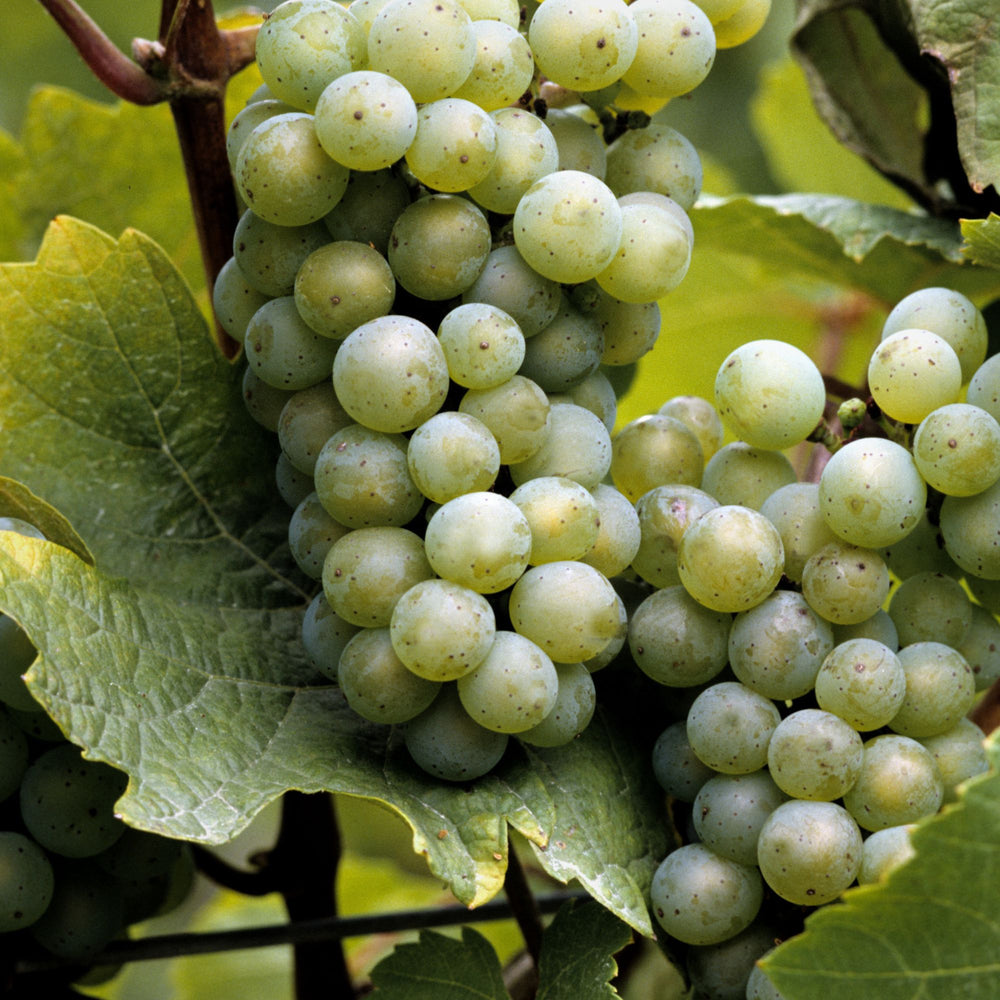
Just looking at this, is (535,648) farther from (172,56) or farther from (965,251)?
(172,56)

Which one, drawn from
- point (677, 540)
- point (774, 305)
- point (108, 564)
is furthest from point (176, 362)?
point (774, 305)

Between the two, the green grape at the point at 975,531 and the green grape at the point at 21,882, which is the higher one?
the green grape at the point at 975,531

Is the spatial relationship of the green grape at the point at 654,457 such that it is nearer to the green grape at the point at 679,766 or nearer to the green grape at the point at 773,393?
the green grape at the point at 773,393

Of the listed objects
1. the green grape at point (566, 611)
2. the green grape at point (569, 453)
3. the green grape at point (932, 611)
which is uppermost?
the green grape at point (569, 453)

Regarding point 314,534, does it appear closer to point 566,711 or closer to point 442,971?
point 566,711

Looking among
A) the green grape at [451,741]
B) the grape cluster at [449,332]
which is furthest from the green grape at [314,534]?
the green grape at [451,741]

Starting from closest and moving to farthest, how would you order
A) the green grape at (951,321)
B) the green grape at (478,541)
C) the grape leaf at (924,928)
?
1. the grape leaf at (924,928)
2. the green grape at (478,541)
3. the green grape at (951,321)
